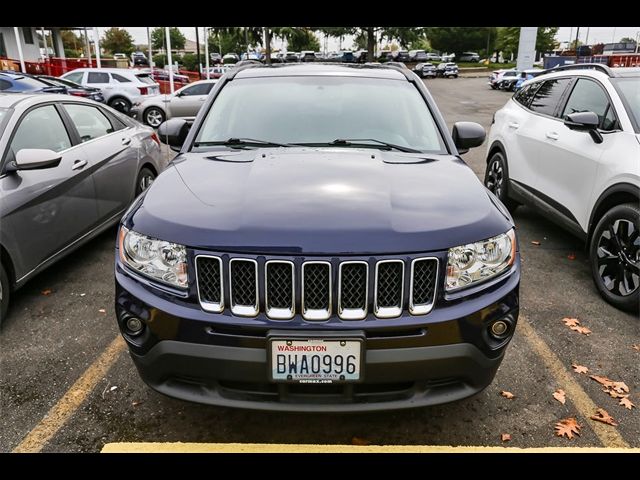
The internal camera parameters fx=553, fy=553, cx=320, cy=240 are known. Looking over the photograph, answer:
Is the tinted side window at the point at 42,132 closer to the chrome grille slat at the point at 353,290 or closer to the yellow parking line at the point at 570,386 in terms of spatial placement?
the chrome grille slat at the point at 353,290

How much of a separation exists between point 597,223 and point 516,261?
2.33 meters

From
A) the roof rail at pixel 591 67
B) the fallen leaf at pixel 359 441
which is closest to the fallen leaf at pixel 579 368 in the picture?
the fallen leaf at pixel 359 441

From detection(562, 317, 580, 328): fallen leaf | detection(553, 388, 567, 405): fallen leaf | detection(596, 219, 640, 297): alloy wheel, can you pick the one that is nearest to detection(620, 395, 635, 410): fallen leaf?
detection(553, 388, 567, 405): fallen leaf

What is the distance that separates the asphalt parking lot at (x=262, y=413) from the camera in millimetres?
2742

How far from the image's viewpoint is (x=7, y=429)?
110 inches

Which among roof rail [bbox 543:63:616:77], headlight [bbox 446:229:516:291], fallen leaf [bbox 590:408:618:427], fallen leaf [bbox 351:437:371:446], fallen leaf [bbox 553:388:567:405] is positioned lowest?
fallen leaf [bbox 553:388:567:405]

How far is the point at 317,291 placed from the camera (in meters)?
2.24

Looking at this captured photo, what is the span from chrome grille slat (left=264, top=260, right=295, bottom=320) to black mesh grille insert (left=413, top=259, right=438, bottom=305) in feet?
1.67

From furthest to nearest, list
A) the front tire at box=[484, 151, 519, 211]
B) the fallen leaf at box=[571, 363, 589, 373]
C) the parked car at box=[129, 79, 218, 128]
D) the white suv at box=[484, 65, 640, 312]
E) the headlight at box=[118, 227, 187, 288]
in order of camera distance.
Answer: the parked car at box=[129, 79, 218, 128]
the front tire at box=[484, 151, 519, 211]
the white suv at box=[484, 65, 640, 312]
the fallen leaf at box=[571, 363, 589, 373]
the headlight at box=[118, 227, 187, 288]

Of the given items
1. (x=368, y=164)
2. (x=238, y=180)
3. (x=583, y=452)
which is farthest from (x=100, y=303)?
(x=583, y=452)

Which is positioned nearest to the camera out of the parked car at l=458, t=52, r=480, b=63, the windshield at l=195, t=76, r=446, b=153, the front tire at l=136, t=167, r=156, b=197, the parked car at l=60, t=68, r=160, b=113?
the windshield at l=195, t=76, r=446, b=153

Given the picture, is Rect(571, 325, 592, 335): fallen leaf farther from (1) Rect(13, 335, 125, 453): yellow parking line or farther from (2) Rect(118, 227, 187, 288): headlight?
(1) Rect(13, 335, 125, 453): yellow parking line

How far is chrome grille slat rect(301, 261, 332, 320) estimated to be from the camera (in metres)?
2.23

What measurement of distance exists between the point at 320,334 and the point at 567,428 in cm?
152
